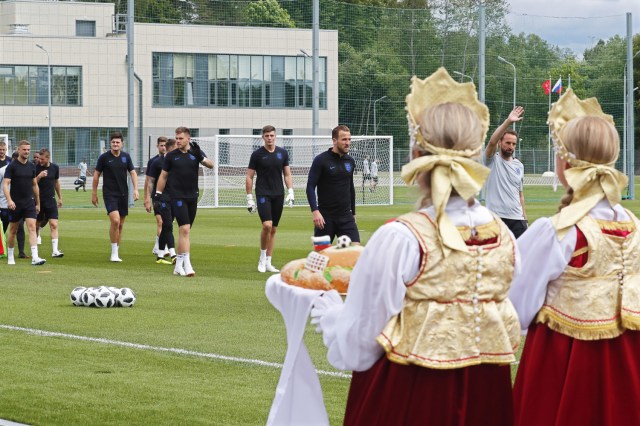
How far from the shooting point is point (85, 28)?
84.2 m

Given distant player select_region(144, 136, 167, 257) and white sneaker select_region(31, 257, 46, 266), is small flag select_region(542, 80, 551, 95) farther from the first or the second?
white sneaker select_region(31, 257, 46, 266)

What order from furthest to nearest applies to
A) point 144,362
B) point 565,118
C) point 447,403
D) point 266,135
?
1. point 266,135
2. point 144,362
3. point 565,118
4. point 447,403

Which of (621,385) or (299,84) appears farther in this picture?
(299,84)

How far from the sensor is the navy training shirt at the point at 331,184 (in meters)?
14.9

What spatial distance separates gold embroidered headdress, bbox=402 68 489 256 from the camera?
4.40 metres

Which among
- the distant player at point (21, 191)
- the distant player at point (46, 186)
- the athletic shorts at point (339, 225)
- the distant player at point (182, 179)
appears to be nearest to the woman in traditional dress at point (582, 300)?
the athletic shorts at point (339, 225)

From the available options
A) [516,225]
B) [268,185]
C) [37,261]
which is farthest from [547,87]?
[516,225]

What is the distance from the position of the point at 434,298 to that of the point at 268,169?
1350 cm

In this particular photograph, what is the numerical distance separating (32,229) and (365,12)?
40108 mm

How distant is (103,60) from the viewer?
77.6 m

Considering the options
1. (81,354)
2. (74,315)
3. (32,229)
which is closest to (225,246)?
(32,229)

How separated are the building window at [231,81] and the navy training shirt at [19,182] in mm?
57448

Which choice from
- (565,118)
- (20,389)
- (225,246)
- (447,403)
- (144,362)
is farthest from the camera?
(225,246)

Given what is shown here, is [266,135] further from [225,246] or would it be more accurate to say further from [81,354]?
[81,354]
